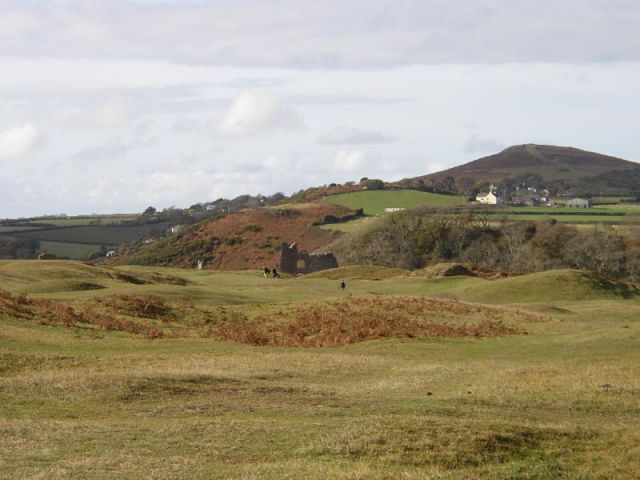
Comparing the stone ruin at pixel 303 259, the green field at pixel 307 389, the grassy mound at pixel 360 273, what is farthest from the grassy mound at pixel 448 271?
the green field at pixel 307 389

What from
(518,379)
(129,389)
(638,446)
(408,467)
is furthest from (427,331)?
(408,467)

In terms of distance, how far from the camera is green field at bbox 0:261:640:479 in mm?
15383

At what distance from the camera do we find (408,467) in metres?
14.9

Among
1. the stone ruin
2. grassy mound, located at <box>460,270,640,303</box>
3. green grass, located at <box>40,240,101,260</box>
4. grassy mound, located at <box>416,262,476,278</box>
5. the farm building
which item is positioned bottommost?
grassy mound, located at <box>460,270,640,303</box>

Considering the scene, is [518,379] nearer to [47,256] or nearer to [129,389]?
[129,389]

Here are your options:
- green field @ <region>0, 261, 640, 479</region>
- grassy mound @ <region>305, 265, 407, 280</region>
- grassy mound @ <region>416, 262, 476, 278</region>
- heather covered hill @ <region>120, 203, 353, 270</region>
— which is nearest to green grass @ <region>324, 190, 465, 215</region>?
heather covered hill @ <region>120, 203, 353, 270</region>

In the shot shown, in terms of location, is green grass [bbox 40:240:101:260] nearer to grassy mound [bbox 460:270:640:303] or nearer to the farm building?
grassy mound [bbox 460:270:640:303]

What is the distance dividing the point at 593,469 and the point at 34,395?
39.9 ft

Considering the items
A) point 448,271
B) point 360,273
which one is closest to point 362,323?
point 448,271

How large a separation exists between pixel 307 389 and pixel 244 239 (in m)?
125

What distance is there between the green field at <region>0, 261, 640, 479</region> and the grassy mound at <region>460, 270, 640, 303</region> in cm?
1026

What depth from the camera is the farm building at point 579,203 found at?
171450 mm

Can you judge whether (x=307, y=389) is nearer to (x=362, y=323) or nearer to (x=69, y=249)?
(x=362, y=323)

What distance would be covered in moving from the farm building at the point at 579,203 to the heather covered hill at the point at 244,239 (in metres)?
42.5
